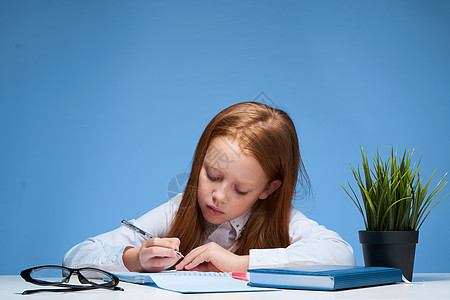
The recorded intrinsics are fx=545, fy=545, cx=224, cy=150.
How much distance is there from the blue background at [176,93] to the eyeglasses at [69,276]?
0.95 metres

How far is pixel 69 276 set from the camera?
0.76 metres

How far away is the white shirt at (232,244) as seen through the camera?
1079 millimetres

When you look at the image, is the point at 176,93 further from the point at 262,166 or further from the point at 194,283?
the point at 194,283

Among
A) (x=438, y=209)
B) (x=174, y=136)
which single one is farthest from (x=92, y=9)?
(x=438, y=209)

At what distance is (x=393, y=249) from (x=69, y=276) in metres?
0.53

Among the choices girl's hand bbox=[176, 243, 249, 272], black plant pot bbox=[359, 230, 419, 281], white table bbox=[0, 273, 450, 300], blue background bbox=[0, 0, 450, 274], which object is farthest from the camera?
blue background bbox=[0, 0, 450, 274]

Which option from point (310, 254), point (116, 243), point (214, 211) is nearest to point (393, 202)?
point (310, 254)

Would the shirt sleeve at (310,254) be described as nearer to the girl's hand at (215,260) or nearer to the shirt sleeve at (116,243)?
the girl's hand at (215,260)

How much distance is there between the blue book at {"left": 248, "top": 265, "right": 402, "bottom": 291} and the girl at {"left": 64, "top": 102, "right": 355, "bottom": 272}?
0.40m

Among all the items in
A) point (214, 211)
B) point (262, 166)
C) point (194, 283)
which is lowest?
point (194, 283)

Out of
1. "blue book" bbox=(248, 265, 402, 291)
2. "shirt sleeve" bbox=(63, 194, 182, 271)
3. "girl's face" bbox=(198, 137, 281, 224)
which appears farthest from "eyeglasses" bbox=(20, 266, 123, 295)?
"girl's face" bbox=(198, 137, 281, 224)

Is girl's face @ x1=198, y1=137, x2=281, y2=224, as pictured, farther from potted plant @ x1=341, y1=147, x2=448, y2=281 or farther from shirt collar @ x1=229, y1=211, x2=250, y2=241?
potted plant @ x1=341, y1=147, x2=448, y2=281

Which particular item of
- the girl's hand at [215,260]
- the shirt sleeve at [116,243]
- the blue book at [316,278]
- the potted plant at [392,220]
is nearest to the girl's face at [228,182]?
the shirt sleeve at [116,243]

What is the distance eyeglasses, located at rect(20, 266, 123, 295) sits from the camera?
0.71 m
